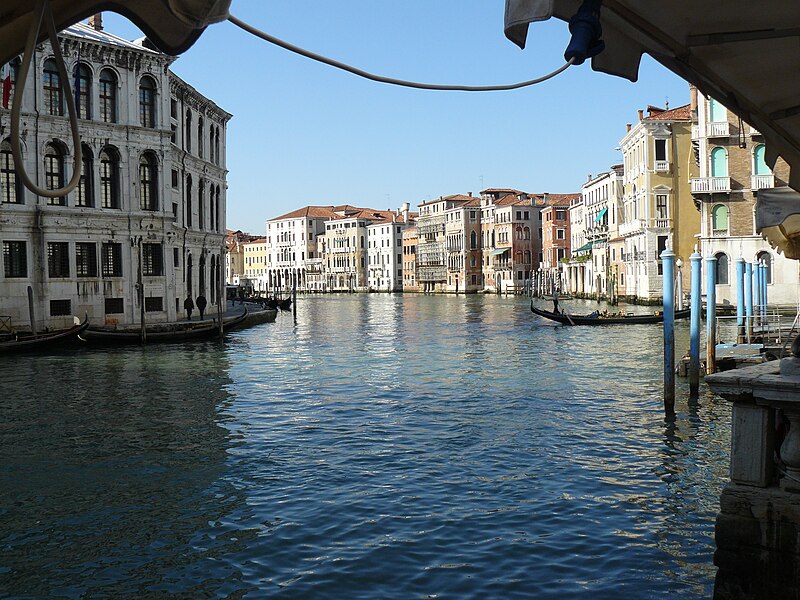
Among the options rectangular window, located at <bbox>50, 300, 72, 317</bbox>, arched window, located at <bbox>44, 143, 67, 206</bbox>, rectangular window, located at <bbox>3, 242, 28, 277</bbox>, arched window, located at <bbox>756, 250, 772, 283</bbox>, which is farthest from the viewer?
arched window, located at <bbox>756, 250, 772, 283</bbox>

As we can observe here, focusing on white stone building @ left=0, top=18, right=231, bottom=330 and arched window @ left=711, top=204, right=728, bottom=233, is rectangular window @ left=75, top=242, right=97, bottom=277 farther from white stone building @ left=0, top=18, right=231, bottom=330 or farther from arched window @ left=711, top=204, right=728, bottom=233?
arched window @ left=711, top=204, right=728, bottom=233

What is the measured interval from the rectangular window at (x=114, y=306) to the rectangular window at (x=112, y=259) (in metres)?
0.65

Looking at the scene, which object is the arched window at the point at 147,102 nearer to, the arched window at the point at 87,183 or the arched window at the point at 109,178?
the arched window at the point at 109,178

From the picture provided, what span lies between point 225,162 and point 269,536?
2835 centimetres

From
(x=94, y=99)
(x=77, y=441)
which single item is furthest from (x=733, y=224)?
(x=77, y=441)

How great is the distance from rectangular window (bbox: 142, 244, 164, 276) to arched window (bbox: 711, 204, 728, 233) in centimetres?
1854

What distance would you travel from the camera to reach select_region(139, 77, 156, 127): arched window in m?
23.0

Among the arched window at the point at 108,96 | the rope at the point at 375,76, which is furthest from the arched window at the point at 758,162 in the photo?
the rope at the point at 375,76

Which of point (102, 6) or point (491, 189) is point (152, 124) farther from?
point (491, 189)

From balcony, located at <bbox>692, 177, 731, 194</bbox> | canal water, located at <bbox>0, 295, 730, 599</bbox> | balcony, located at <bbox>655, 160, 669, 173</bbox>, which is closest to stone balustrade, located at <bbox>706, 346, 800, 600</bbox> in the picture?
canal water, located at <bbox>0, 295, 730, 599</bbox>

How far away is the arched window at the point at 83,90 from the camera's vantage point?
70.6 ft

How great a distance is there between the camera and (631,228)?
4206 centimetres

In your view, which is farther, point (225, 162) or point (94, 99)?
point (225, 162)

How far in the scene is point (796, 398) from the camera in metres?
3.71
